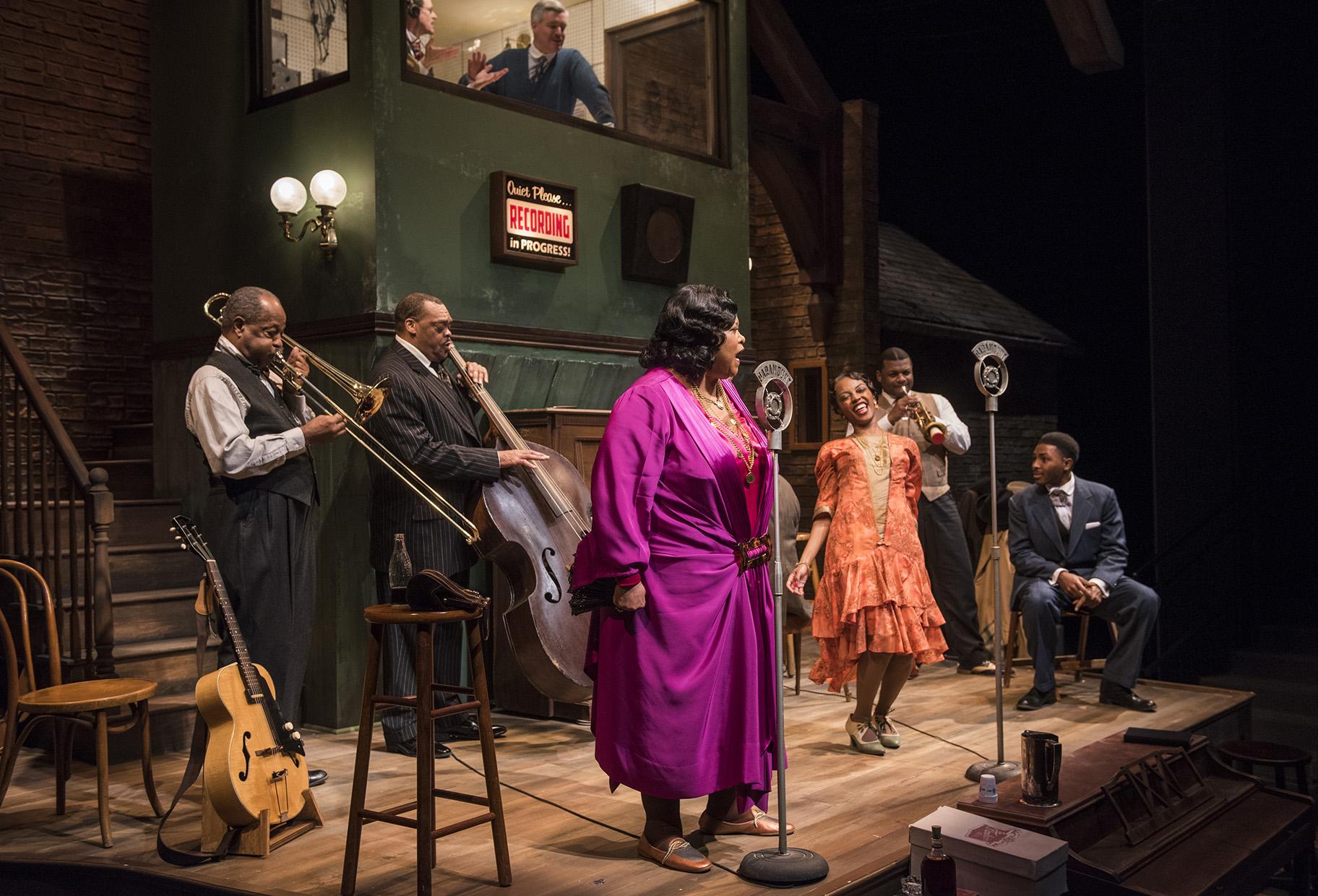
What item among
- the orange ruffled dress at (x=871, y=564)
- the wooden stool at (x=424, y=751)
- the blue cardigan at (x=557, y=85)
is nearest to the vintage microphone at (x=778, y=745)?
the wooden stool at (x=424, y=751)

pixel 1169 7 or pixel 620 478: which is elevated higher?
pixel 1169 7

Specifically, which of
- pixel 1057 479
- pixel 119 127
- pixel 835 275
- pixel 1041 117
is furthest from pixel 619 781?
pixel 1041 117

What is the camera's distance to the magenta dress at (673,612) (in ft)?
10.3

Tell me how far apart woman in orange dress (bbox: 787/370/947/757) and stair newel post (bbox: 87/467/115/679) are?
8.66ft

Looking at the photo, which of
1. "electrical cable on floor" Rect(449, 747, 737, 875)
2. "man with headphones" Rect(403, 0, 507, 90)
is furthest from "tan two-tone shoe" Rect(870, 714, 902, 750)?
"man with headphones" Rect(403, 0, 507, 90)

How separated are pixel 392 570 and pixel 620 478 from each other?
70cm

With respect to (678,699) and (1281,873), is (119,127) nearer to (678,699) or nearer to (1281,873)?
(678,699)

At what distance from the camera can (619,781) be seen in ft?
10.4

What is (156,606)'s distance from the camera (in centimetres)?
507

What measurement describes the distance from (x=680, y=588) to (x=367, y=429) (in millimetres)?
1979

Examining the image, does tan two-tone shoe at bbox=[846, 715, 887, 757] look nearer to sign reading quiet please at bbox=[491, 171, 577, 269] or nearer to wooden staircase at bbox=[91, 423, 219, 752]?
wooden staircase at bbox=[91, 423, 219, 752]

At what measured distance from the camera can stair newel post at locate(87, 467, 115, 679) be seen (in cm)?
429

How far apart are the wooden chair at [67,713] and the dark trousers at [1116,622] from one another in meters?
3.87

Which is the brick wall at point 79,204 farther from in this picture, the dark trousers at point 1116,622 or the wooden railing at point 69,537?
the dark trousers at point 1116,622
